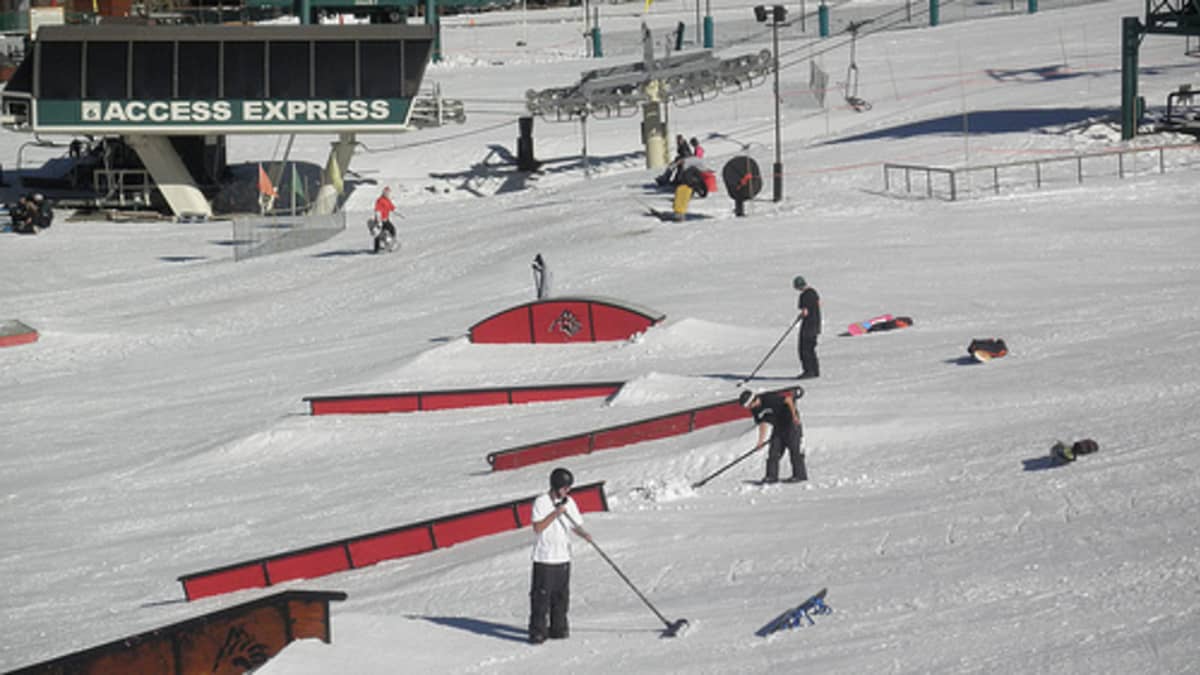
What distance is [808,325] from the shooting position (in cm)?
2031

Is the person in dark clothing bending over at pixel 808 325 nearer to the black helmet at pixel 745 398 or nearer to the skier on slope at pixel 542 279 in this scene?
the black helmet at pixel 745 398

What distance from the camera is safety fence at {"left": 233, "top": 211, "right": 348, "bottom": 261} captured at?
38.8 metres

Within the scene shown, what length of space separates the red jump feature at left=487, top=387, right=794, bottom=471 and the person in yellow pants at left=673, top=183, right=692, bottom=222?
14873 mm

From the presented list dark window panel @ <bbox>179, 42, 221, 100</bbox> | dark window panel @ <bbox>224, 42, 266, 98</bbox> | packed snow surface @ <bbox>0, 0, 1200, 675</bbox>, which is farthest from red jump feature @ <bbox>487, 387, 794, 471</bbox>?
dark window panel @ <bbox>179, 42, 221, 100</bbox>

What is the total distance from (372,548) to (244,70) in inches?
1210

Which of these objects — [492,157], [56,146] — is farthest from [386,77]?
[56,146]

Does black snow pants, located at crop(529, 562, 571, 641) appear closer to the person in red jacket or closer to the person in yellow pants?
the person in yellow pants

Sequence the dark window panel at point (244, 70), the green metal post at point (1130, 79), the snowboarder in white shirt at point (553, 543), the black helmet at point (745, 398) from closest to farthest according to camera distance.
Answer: the snowboarder in white shirt at point (553, 543) → the black helmet at point (745, 398) → the green metal post at point (1130, 79) → the dark window panel at point (244, 70)

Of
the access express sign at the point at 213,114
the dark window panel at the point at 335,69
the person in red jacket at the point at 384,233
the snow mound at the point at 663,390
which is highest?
the dark window panel at the point at 335,69

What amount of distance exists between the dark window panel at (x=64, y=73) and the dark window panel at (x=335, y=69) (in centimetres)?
579

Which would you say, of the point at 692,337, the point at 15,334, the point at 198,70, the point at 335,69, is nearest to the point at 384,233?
the point at 15,334

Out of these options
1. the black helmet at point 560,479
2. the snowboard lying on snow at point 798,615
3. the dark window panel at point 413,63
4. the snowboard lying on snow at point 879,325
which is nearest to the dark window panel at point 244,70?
the dark window panel at point 413,63

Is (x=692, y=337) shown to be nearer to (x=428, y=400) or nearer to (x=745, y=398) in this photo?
(x=428, y=400)

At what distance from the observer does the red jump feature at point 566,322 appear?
25.2 meters
